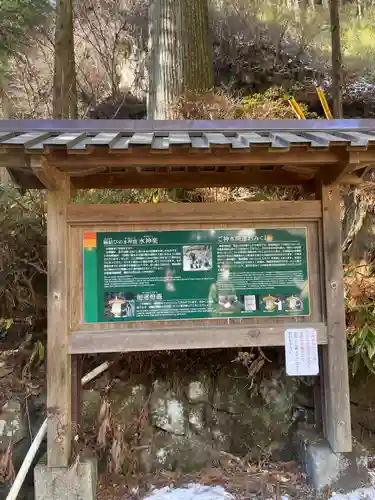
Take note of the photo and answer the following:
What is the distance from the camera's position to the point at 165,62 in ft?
20.1

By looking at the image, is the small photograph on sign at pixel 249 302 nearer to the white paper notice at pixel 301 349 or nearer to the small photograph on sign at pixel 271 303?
the small photograph on sign at pixel 271 303

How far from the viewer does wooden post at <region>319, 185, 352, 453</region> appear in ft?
11.8

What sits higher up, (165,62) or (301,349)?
(165,62)

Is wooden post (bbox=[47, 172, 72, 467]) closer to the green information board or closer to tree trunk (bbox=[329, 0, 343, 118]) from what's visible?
the green information board

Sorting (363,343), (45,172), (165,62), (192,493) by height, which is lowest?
(192,493)

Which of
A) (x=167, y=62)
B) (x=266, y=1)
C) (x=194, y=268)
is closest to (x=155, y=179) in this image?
(x=194, y=268)

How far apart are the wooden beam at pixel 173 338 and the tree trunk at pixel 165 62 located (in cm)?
362

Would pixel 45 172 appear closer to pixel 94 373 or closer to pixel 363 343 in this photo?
pixel 94 373

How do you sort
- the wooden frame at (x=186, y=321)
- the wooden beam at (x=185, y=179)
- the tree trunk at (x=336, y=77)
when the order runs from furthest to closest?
1. the tree trunk at (x=336, y=77)
2. the wooden beam at (x=185, y=179)
3. the wooden frame at (x=186, y=321)

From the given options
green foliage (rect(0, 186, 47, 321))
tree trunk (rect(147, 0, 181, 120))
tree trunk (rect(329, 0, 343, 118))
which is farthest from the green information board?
tree trunk (rect(329, 0, 343, 118))

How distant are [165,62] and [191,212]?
141 inches

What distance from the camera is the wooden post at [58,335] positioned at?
3379 millimetres

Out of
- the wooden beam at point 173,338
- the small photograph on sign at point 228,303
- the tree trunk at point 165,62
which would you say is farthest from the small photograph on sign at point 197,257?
the tree trunk at point 165,62

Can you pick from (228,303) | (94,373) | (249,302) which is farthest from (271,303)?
(94,373)
